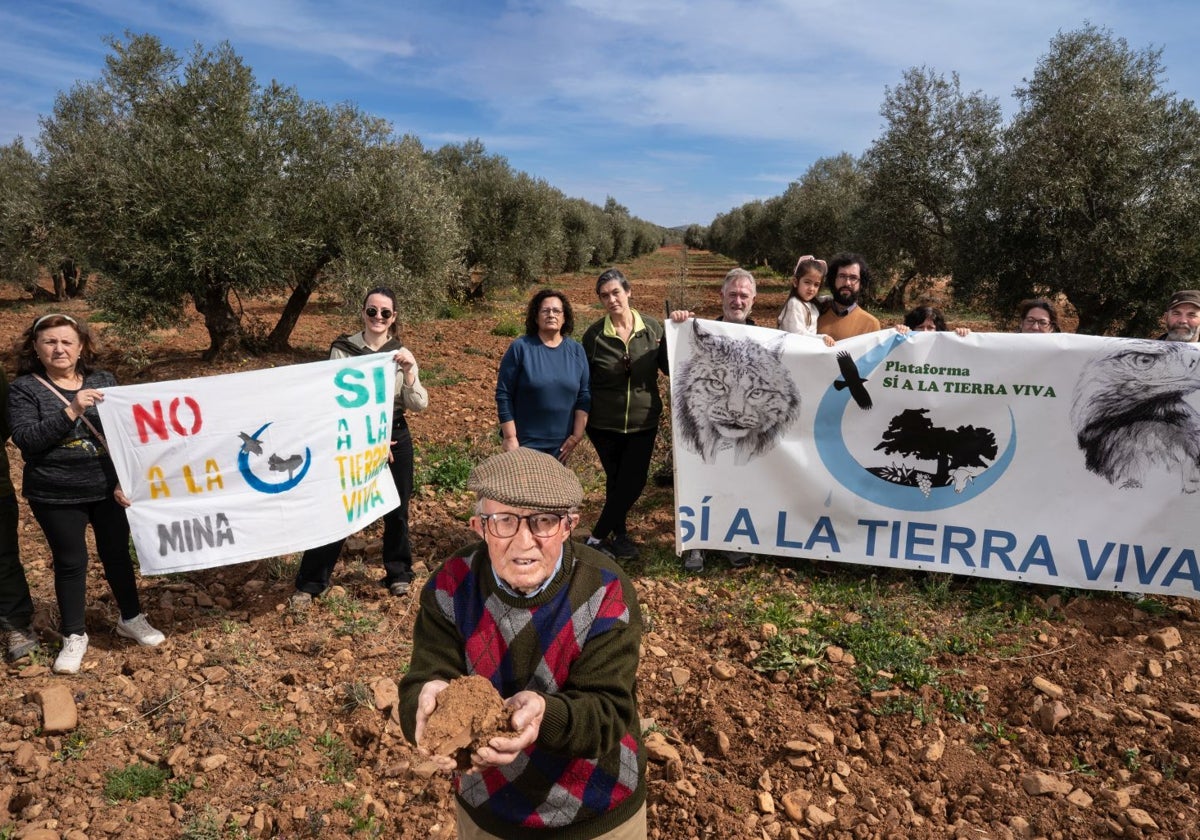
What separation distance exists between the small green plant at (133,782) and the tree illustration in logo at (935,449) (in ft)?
15.2

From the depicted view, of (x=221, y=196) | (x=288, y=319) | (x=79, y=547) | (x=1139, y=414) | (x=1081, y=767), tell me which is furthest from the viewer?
(x=288, y=319)

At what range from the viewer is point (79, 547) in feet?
13.2

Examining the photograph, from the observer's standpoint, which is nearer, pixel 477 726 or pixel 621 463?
pixel 477 726

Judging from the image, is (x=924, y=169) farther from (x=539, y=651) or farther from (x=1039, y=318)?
(x=539, y=651)

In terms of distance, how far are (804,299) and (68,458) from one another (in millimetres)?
4893

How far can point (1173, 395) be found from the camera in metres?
4.53

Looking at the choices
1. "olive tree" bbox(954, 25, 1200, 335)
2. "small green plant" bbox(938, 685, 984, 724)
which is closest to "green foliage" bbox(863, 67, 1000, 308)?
"olive tree" bbox(954, 25, 1200, 335)

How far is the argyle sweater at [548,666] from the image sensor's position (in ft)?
5.67

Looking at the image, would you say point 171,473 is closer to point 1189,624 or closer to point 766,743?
point 766,743

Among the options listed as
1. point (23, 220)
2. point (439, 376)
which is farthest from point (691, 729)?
point (23, 220)

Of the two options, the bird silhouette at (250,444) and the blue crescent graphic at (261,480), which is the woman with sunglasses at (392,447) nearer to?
the blue crescent graphic at (261,480)

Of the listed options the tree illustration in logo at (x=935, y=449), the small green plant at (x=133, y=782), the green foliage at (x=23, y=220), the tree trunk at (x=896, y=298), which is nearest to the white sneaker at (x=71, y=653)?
the small green plant at (x=133, y=782)

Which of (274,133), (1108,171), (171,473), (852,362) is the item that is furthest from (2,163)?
(1108,171)

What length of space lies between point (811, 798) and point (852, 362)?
9.28ft
